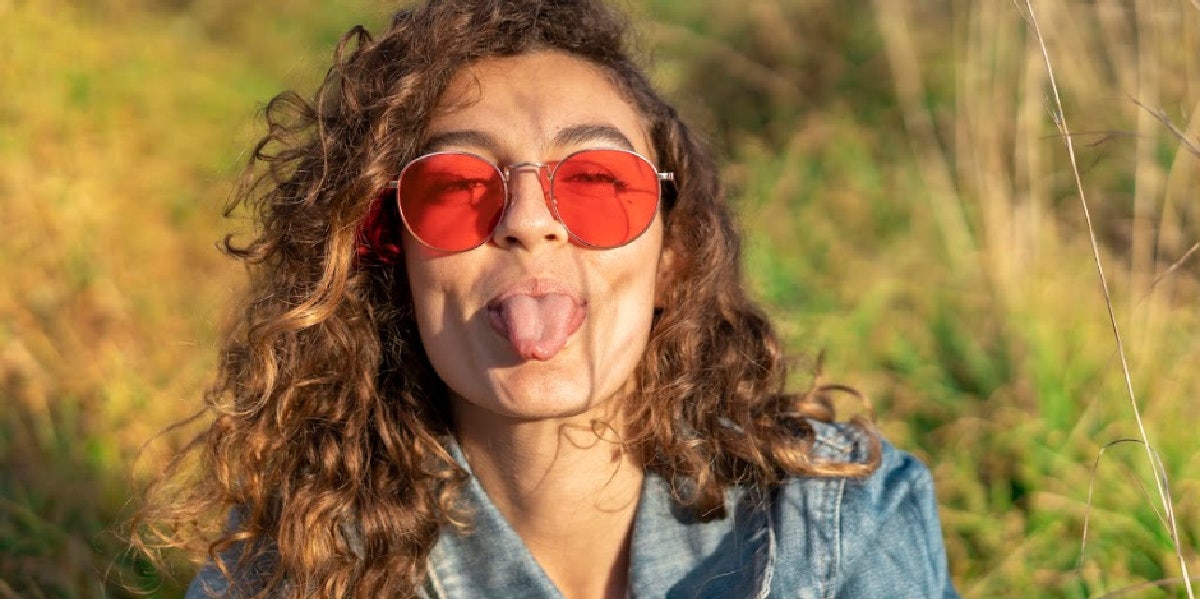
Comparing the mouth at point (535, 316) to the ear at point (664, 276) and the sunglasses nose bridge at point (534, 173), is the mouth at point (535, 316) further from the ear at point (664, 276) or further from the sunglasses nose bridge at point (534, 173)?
the ear at point (664, 276)

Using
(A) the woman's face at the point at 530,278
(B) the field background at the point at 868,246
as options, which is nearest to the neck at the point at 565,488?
(A) the woman's face at the point at 530,278

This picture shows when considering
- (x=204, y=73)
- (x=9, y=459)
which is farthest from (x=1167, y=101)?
(x=204, y=73)

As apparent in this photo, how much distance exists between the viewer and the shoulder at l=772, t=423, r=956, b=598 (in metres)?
2.35

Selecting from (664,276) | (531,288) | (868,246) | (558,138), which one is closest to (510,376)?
(531,288)

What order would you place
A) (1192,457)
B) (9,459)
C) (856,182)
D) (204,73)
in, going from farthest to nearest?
(204,73) → (856,182) → (9,459) → (1192,457)

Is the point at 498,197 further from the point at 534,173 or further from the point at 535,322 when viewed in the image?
the point at 535,322

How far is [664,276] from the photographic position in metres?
2.57

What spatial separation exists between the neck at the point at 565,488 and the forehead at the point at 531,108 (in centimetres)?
53

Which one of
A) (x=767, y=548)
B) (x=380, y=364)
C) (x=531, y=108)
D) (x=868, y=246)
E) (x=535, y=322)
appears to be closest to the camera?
(x=535, y=322)

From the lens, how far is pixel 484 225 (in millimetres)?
2174

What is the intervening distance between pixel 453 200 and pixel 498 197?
81 millimetres

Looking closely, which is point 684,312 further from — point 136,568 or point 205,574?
point 136,568

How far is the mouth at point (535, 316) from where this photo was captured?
6.93 ft

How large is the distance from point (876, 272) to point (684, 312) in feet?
6.93
